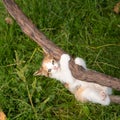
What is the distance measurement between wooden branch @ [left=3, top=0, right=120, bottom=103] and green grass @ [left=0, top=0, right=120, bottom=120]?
46cm

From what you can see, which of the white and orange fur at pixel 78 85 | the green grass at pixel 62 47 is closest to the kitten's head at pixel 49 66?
the white and orange fur at pixel 78 85

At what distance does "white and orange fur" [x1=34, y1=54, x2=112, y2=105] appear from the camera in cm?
197

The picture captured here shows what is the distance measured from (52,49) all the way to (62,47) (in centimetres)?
85

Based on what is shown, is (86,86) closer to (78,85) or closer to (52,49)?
(78,85)

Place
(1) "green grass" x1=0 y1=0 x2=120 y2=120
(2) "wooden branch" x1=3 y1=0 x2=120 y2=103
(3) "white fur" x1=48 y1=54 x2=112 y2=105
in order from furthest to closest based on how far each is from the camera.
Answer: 1. (1) "green grass" x1=0 y1=0 x2=120 y2=120
2. (3) "white fur" x1=48 y1=54 x2=112 y2=105
3. (2) "wooden branch" x1=3 y1=0 x2=120 y2=103

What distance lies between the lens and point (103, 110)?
229 centimetres

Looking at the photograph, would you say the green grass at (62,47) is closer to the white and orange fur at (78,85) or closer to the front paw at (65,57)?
the white and orange fur at (78,85)

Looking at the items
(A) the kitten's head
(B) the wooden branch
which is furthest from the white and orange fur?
(B) the wooden branch

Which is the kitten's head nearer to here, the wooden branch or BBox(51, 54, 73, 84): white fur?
BBox(51, 54, 73, 84): white fur

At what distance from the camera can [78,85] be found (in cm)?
210

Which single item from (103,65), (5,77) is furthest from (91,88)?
(5,77)

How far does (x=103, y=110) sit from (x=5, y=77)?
646 millimetres

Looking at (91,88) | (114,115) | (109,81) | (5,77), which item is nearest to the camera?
(109,81)

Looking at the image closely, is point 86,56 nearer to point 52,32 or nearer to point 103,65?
point 103,65
